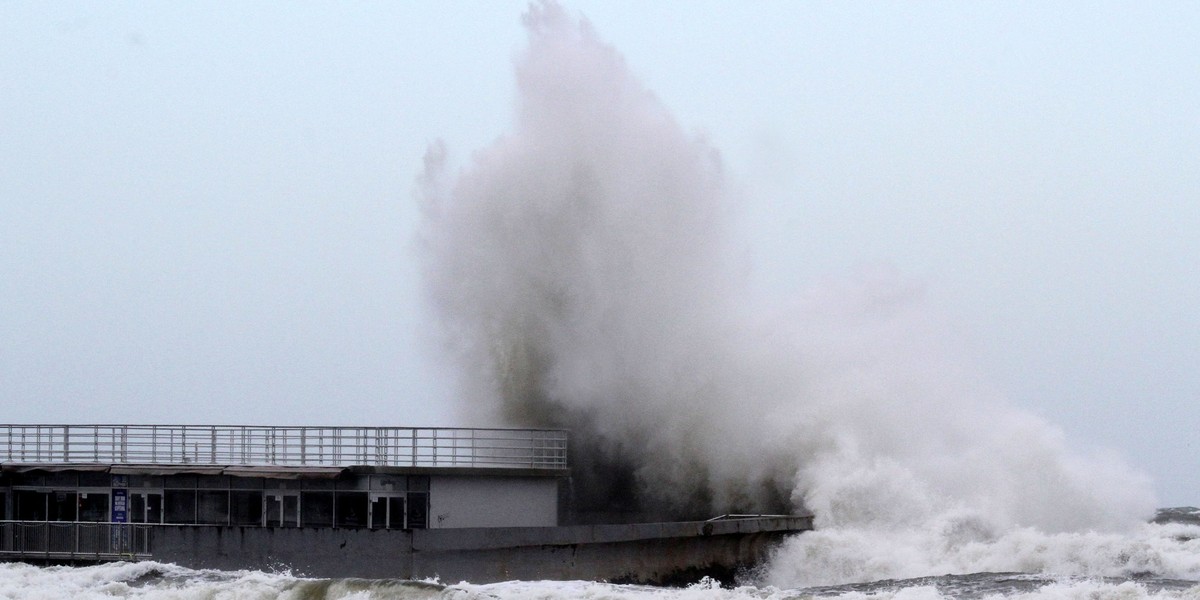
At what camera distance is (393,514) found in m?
33.3

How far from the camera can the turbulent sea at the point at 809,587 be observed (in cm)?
2820

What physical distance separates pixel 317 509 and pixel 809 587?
1038cm

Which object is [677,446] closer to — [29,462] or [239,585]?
[239,585]

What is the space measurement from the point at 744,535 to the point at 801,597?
16.3ft

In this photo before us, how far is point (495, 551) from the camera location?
103 feet

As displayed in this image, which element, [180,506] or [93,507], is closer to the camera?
[180,506]

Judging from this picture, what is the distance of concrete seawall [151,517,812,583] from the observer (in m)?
31.4

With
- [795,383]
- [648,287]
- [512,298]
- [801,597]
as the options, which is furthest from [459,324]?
[801,597]

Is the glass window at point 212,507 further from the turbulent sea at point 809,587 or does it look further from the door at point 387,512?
the door at point 387,512

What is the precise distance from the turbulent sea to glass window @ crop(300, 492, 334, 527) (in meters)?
2.15

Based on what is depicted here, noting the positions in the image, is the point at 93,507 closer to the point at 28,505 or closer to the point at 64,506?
the point at 64,506

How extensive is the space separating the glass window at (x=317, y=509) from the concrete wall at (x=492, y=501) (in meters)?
2.56

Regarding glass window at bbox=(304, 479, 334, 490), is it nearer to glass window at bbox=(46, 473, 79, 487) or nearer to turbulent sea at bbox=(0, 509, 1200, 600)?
turbulent sea at bbox=(0, 509, 1200, 600)

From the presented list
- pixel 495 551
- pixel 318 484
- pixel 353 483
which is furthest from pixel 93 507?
pixel 495 551
